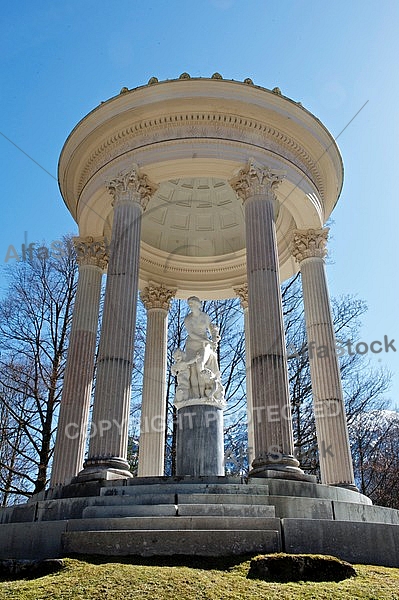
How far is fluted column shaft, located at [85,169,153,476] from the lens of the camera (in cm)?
1506

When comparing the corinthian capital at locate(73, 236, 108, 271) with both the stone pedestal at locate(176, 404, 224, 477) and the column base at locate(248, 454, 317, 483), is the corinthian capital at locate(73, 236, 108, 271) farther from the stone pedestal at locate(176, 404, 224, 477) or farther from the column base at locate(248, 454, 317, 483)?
the column base at locate(248, 454, 317, 483)

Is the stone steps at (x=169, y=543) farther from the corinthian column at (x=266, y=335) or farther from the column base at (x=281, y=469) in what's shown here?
the corinthian column at (x=266, y=335)

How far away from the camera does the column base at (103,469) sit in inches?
552

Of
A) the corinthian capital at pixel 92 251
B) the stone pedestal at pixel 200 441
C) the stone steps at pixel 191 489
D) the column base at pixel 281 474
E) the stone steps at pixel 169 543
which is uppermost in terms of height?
the corinthian capital at pixel 92 251

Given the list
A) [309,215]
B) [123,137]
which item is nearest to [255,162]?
[309,215]

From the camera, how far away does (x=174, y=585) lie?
6.88 m

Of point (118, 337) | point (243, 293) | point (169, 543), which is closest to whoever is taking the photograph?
point (169, 543)

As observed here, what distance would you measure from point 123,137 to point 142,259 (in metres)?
7.63

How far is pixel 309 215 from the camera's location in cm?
2153

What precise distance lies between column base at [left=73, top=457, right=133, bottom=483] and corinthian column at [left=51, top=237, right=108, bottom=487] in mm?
2684

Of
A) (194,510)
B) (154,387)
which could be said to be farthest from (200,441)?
(154,387)

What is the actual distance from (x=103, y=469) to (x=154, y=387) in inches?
374

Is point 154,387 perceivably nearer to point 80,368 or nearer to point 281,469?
point 80,368

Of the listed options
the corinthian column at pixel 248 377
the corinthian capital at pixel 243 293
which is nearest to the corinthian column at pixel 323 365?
the corinthian column at pixel 248 377
